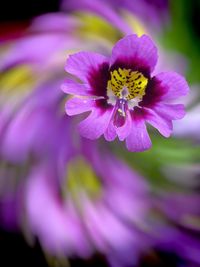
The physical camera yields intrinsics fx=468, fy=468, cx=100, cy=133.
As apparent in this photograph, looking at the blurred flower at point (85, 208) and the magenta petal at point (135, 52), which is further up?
the magenta petal at point (135, 52)

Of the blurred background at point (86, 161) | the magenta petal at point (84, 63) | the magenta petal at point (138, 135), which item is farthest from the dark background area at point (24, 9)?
the magenta petal at point (138, 135)

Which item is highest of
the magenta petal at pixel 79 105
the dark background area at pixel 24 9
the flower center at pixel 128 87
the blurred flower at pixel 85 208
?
the dark background area at pixel 24 9

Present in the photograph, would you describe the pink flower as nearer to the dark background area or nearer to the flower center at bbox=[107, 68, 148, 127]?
the flower center at bbox=[107, 68, 148, 127]

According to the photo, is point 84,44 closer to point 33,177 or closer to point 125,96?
point 125,96

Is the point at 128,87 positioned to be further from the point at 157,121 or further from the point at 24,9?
the point at 24,9

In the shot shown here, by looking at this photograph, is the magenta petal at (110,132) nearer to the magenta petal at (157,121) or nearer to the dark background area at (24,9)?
the magenta petal at (157,121)

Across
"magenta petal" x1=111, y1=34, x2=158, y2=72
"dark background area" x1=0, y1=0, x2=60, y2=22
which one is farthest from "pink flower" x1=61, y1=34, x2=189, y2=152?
"dark background area" x1=0, y1=0, x2=60, y2=22
